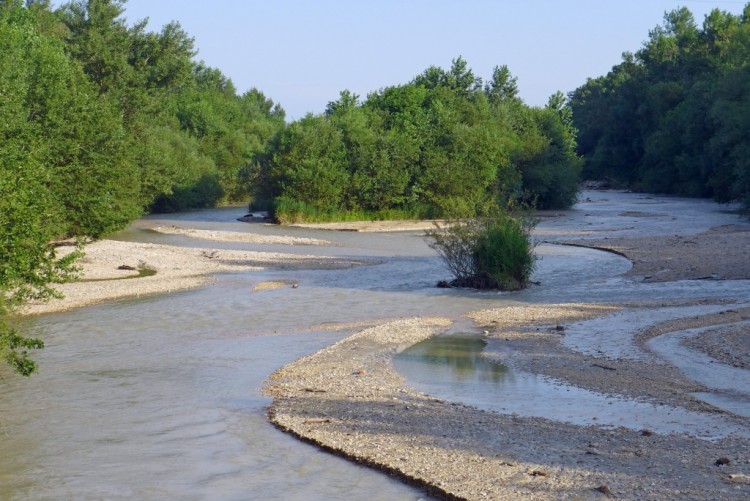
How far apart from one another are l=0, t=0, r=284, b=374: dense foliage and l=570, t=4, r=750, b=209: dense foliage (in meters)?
33.1

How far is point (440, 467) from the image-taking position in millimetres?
10180

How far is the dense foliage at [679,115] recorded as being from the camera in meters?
60.9

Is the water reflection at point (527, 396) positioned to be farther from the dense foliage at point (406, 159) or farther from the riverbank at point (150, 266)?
the dense foliage at point (406, 159)

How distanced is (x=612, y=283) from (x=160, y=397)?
18.2 metres

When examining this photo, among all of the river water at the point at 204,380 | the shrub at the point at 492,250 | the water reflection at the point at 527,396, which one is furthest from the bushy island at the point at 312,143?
the water reflection at the point at 527,396

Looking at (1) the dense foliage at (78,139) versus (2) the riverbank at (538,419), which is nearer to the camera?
(2) the riverbank at (538,419)

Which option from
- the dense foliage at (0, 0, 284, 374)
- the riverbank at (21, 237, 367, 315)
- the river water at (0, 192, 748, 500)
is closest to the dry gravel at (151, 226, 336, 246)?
the dense foliage at (0, 0, 284, 374)

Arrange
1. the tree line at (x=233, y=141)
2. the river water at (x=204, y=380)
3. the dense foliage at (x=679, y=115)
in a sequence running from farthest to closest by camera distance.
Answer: the dense foliage at (x=679, y=115)
the tree line at (x=233, y=141)
the river water at (x=204, y=380)

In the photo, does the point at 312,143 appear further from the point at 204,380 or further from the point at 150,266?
the point at 204,380

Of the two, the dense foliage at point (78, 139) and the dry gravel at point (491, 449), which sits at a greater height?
the dense foliage at point (78, 139)

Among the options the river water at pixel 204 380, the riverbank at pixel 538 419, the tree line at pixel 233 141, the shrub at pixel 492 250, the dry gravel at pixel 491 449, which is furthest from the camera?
the tree line at pixel 233 141

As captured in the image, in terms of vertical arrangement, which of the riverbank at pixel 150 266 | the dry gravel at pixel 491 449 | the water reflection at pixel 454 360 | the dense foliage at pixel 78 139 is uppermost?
the dense foliage at pixel 78 139

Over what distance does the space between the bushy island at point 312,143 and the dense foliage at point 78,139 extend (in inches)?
2.9

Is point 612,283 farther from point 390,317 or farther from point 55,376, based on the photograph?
point 55,376
